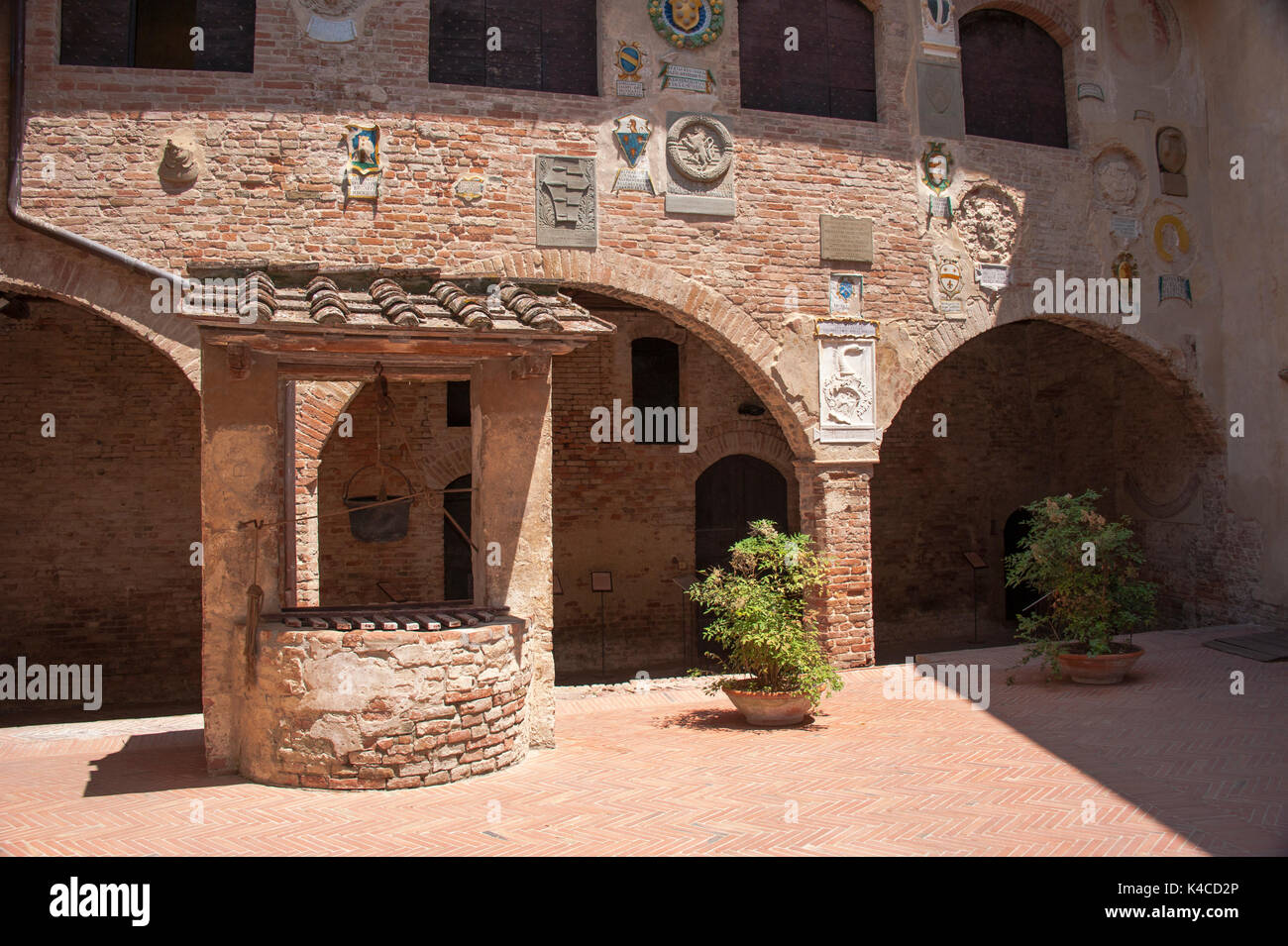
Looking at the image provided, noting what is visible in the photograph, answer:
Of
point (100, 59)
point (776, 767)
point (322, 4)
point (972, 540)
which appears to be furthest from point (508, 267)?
point (972, 540)

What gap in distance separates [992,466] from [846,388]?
5.92 m

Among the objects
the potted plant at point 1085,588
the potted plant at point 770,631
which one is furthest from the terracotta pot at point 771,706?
the potted plant at point 1085,588

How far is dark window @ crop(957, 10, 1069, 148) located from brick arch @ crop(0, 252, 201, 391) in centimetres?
883

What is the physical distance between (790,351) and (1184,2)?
23.9 ft

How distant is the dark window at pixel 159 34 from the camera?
9.30 meters

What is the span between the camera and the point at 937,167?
11305mm

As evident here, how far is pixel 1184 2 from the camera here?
41.8 ft

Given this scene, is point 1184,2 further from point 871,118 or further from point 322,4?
point 322,4

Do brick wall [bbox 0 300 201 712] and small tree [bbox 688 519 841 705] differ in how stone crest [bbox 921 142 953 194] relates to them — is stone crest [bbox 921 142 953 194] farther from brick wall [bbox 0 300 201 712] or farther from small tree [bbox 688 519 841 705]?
brick wall [bbox 0 300 201 712]

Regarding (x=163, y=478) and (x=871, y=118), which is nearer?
(x=871, y=118)

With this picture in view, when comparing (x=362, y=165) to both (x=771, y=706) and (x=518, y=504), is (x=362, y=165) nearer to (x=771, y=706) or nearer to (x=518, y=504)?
(x=518, y=504)

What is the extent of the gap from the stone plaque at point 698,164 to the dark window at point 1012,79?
3.21 m

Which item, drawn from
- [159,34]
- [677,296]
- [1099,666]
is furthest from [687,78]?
[1099,666]

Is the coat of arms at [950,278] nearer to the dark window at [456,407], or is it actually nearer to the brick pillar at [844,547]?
the brick pillar at [844,547]
